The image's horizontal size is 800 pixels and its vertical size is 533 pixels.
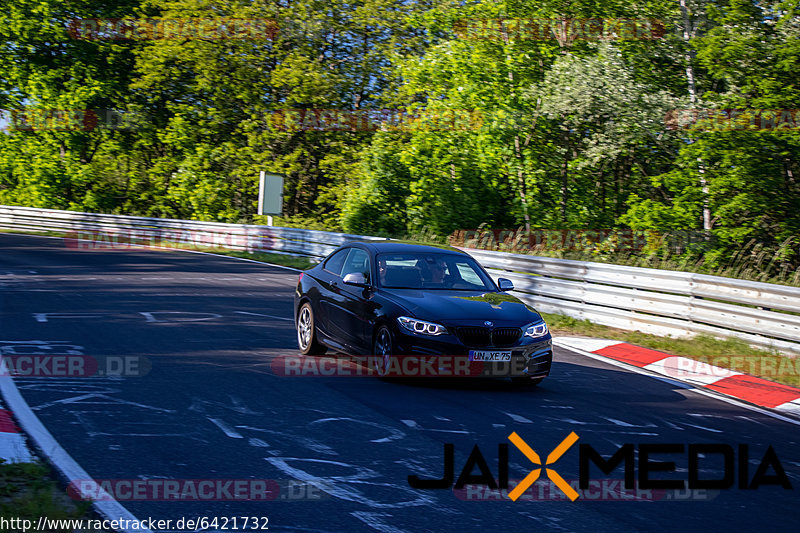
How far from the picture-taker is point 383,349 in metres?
8.81

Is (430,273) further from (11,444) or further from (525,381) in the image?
(11,444)

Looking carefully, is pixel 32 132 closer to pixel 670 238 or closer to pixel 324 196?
pixel 324 196

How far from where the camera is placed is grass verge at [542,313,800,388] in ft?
35.5

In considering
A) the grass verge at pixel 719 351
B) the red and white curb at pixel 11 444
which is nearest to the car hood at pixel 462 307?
the grass verge at pixel 719 351

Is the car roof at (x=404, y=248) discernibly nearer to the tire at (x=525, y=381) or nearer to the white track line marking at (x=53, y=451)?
the tire at (x=525, y=381)

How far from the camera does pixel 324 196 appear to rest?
39500mm

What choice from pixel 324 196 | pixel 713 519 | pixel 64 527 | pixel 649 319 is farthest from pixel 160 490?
pixel 324 196

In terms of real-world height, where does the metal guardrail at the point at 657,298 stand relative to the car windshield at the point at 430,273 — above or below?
below

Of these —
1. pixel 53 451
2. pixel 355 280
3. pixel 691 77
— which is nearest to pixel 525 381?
pixel 355 280

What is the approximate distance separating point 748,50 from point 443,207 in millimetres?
10797

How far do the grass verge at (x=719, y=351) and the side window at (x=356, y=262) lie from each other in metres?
4.50

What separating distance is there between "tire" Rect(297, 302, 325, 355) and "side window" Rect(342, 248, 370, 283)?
2.25ft

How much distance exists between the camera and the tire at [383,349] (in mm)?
8688

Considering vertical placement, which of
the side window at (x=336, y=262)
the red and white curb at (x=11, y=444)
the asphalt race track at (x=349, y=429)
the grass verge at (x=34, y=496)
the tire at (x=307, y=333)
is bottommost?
the asphalt race track at (x=349, y=429)
